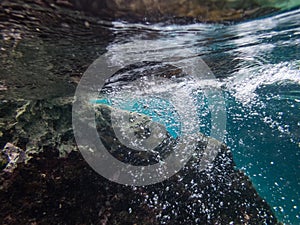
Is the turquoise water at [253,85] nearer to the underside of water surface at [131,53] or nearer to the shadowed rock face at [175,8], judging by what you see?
the underside of water surface at [131,53]

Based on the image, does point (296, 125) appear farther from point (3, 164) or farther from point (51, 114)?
point (3, 164)

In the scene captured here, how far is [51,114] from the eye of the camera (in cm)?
579

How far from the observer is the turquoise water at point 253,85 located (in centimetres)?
439

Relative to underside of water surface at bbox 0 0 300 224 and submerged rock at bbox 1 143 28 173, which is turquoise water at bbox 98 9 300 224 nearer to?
underside of water surface at bbox 0 0 300 224

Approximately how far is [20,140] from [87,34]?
317 centimetres

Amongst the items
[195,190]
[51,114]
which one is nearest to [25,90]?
[51,114]

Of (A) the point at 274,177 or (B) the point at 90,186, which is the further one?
(A) the point at 274,177

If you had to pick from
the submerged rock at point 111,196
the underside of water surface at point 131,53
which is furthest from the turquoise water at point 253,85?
the submerged rock at point 111,196

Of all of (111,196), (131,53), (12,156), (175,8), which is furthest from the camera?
(111,196)

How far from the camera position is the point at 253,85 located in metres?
10.6

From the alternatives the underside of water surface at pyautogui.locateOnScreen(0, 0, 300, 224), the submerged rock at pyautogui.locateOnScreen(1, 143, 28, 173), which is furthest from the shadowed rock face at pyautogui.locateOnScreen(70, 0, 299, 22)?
the submerged rock at pyautogui.locateOnScreen(1, 143, 28, 173)

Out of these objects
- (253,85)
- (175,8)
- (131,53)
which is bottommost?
(253,85)

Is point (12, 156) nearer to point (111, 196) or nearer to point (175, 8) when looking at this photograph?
point (111, 196)

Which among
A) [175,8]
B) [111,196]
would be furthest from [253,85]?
[111,196]
